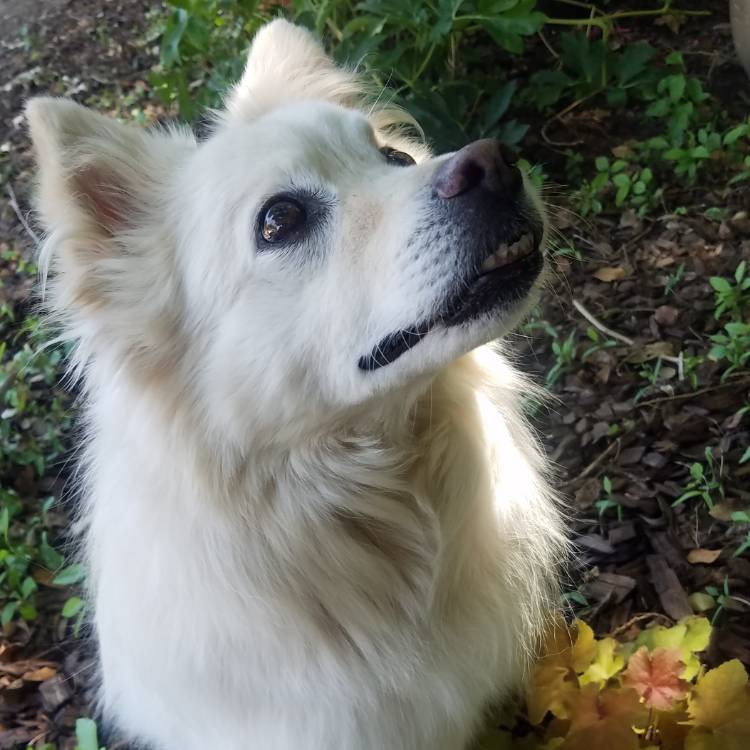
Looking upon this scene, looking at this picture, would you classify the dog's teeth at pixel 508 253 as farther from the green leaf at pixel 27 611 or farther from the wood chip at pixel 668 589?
the green leaf at pixel 27 611

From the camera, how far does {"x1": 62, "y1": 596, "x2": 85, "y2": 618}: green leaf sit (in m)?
2.74

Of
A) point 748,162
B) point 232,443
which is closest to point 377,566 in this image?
point 232,443

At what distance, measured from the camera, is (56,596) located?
113 inches

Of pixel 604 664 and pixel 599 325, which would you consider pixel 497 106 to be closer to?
pixel 599 325

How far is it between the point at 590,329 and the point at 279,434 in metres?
1.82

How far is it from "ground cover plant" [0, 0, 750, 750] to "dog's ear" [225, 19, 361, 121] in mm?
265

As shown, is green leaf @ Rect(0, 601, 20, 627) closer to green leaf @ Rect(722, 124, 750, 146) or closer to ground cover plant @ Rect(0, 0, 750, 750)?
ground cover plant @ Rect(0, 0, 750, 750)

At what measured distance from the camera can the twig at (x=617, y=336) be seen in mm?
2930

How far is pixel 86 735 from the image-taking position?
7.96ft

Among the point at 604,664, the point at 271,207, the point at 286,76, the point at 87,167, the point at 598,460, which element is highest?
the point at 87,167

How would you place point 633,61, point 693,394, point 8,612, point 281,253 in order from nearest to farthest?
1. point 281,253
2. point 8,612
3. point 693,394
4. point 633,61

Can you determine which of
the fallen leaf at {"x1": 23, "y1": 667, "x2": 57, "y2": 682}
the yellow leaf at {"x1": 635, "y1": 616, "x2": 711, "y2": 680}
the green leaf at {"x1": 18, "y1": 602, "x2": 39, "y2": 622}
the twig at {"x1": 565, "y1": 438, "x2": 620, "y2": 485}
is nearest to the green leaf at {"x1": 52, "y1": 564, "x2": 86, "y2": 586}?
the green leaf at {"x1": 18, "y1": 602, "x2": 39, "y2": 622}

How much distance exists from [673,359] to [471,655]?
1637 mm

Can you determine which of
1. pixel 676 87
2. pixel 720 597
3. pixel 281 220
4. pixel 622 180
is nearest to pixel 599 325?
pixel 622 180
